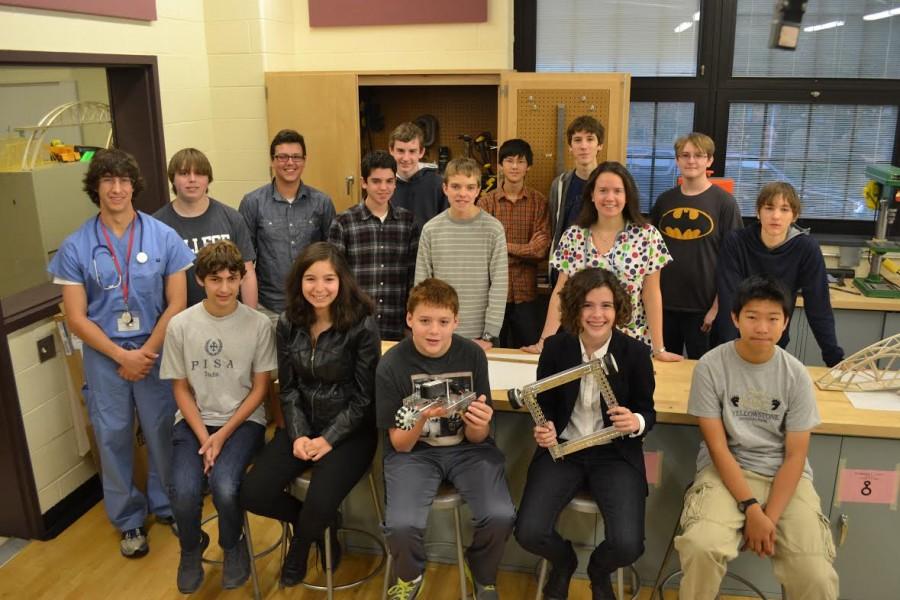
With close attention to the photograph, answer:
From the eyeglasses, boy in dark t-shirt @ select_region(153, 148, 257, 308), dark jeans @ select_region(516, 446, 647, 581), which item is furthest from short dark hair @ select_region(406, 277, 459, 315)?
the eyeglasses

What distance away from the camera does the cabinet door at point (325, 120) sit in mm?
4312

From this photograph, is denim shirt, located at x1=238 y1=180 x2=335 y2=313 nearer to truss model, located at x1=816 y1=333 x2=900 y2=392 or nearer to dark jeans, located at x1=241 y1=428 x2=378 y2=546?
dark jeans, located at x1=241 y1=428 x2=378 y2=546

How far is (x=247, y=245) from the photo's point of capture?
10.8ft

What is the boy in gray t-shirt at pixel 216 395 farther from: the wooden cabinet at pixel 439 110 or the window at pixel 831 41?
the window at pixel 831 41

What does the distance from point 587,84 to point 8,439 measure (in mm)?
3068

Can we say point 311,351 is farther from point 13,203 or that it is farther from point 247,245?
point 13,203

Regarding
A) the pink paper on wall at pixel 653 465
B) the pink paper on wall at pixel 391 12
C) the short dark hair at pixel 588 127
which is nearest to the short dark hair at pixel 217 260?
the pink paper on wall at pixel 653 465

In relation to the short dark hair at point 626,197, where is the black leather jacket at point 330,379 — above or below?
below

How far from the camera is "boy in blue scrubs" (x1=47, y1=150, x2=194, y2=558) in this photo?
2805mm

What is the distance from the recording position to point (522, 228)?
3568 millimetres

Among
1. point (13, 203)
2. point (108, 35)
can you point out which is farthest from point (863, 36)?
point (13, 203)

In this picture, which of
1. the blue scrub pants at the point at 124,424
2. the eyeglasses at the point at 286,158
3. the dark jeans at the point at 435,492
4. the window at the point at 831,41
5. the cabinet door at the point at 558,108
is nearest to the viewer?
the dark jeans at the point at 435,492

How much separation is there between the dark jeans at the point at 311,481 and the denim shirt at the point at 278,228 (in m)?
1.03

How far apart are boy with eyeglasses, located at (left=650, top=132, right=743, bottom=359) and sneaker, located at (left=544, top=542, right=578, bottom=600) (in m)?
1.36
